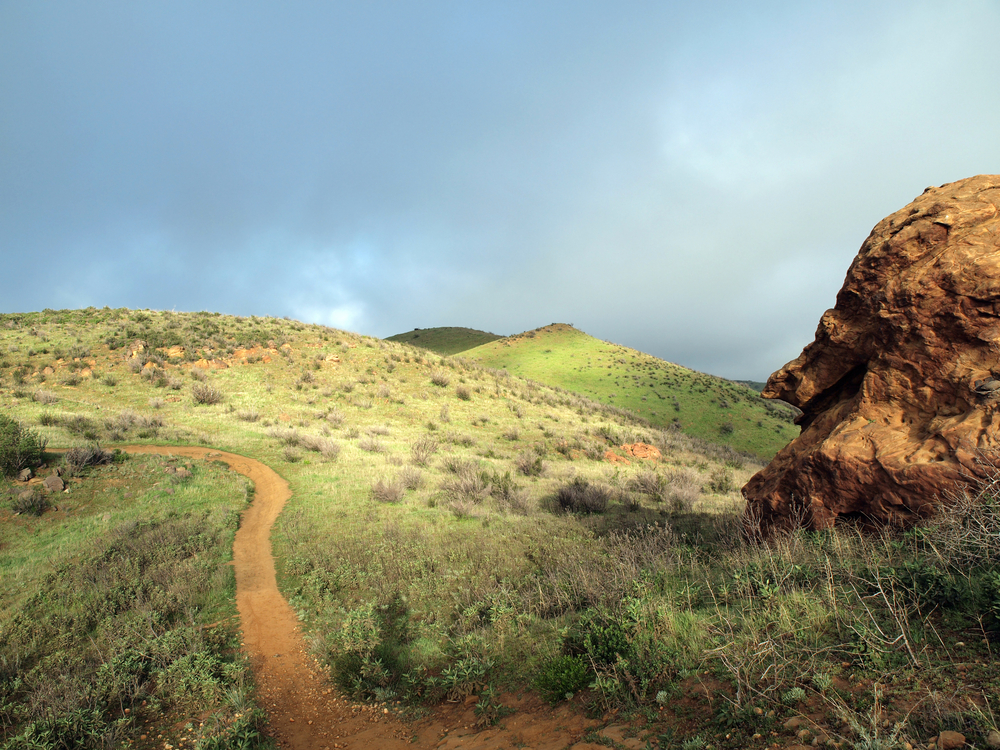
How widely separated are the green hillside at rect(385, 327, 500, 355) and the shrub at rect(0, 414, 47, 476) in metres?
62.7

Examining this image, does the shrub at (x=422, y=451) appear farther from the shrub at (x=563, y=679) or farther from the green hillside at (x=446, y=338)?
the green hillside at (x=446, y=338)

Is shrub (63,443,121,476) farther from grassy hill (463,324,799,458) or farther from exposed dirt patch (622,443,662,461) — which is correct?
grassy hill (463,324,799,458)

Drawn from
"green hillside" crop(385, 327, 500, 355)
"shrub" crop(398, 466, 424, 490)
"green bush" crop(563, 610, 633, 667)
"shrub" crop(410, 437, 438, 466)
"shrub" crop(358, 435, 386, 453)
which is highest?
"green hillside" crop(385, 327, 500, 355)

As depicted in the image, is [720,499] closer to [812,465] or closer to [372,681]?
[812,465]

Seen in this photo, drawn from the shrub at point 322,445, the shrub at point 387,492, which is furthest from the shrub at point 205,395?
the shrub at point 387,492

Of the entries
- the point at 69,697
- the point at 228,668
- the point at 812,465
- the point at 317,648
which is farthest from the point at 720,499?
the point at 69,697

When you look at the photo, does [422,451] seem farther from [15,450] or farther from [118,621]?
[118,621]

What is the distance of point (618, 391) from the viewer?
45.9 metres

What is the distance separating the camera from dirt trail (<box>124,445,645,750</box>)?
378 centimetres

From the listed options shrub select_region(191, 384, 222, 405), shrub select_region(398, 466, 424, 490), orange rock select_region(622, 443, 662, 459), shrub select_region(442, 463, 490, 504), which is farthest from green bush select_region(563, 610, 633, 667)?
shrub select_region(191, 384, 222, 405)

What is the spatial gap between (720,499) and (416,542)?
10.2 meters

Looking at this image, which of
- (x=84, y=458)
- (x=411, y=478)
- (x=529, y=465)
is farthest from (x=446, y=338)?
(x=84, y=458)

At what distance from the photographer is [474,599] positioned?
22.9 feet

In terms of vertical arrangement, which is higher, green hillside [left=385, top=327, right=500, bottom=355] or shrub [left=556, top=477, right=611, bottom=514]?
green hillside [left=385, top=327, right=500, bottom=355]
